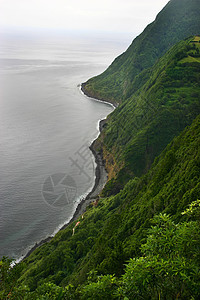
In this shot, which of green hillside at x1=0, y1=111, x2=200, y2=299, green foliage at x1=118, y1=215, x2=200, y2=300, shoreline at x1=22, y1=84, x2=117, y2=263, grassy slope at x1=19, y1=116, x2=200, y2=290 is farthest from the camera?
shoreline at x1=22, y1=84, x2=117, y2=263

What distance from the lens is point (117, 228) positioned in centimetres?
3972

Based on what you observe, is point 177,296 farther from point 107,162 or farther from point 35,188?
point 107,162

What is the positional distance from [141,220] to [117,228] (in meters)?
5.84

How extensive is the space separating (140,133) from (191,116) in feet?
52.2

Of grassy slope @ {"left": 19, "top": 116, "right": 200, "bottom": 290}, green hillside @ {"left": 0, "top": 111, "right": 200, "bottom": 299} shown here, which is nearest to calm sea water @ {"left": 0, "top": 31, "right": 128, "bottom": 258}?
green hillside @ {"left": 0, "top": 111, "right": 200, "bottom": 299}

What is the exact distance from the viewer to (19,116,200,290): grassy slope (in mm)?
28803

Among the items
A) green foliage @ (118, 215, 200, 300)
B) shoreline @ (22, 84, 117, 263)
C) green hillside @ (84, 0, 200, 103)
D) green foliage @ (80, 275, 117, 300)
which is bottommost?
shoreline @ (22, 84, 117, 263)

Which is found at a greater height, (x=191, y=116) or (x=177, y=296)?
(x=191, y=116)

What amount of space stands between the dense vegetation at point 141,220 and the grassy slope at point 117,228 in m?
0.14

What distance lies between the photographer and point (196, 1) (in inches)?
7279

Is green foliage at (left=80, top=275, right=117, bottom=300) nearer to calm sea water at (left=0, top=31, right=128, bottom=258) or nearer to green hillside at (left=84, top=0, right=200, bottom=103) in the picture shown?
calm sea water at (left=0, top=31, right=128, bottom=258)

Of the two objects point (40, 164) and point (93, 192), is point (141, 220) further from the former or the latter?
point (40, 164)

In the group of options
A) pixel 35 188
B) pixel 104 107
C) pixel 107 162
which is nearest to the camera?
pixel 35 188

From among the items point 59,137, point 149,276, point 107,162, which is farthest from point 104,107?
point 149,276
